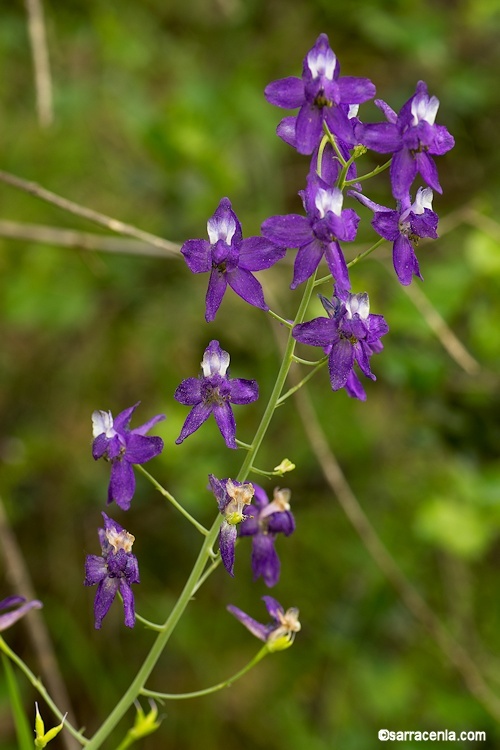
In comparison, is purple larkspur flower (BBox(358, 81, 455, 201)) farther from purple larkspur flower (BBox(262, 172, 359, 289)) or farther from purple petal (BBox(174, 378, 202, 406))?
purple petal (BBox(174, 378, 202, 406))

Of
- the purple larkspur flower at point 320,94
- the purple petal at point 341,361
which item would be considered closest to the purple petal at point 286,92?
the purple larkspur flower at point 320,94

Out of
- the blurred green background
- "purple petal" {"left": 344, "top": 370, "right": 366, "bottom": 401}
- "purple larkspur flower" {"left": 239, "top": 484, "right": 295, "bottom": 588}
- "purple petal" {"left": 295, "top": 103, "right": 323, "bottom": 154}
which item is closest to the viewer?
"purple petal" {"left": 295, "top": 103, "right": 323, "bottom": 154}

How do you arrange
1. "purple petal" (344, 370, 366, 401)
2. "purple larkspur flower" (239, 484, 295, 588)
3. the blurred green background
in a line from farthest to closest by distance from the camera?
1. the blurred green background
2. "purple larkspur flower" (239, 484, 295, 588)
3. "purple petal" (344, 370, 366, 401)

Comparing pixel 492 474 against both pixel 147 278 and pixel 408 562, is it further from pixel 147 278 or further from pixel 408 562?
pixel 147 278

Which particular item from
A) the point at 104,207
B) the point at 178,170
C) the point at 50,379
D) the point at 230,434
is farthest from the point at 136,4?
the point at 230,434

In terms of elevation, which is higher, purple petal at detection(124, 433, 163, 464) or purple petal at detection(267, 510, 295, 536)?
purple petal at detection(124, 433, 163, 464)

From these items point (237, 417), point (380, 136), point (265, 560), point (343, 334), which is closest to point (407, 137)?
point (380, 136)

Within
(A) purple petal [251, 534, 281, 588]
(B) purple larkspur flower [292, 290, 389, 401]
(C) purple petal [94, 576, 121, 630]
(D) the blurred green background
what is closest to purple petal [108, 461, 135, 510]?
(C) purple petal [94, 576, 121, 630]
